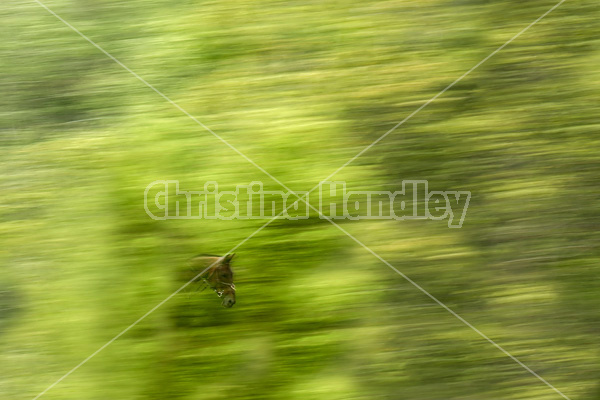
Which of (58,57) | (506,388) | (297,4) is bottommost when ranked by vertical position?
(506,388)

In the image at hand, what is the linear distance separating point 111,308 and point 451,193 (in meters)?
1.28

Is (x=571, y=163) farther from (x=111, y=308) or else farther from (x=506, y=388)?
Result: (x=111, y=308)

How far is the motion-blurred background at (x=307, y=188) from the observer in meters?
2.10

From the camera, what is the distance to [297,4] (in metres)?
2.71

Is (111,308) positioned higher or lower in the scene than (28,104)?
lower

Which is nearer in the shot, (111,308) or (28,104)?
(111,308)

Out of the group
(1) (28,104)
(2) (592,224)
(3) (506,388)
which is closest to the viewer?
(3) (506,388)

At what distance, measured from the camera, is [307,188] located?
2.29m

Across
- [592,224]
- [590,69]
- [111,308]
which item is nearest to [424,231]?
[592,224]

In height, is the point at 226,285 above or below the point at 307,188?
below

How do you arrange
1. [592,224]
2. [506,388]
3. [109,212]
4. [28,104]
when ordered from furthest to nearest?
[28,104]
[109,212]
[592,224]
[506,388]

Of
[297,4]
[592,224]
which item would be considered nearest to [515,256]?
[592,224]

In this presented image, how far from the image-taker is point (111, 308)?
2.21 metres

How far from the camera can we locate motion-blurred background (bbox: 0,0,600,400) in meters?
2.10
